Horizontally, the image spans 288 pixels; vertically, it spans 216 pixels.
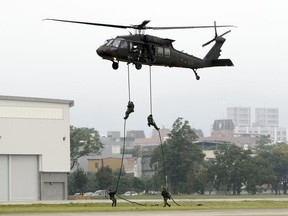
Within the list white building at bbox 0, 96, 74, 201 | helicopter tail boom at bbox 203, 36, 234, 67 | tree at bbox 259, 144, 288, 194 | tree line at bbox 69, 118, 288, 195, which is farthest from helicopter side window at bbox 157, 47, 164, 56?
tree at bbox 259, 144, 288, 194

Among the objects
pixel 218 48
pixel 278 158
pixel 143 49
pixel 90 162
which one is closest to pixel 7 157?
pixel 218 48

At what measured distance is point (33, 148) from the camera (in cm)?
9456

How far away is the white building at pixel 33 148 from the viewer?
305 feet

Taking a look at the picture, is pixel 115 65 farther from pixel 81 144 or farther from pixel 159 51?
pixel 81 144

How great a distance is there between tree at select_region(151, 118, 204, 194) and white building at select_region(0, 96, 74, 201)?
43214 millimetres

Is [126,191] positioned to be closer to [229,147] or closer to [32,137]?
[229,147]

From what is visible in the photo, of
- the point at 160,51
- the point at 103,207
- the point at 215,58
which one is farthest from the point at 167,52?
the point at 103,207

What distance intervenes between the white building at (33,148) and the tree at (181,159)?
43214mm

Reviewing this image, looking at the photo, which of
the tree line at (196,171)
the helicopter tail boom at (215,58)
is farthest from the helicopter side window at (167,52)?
the tree line at (196,171)

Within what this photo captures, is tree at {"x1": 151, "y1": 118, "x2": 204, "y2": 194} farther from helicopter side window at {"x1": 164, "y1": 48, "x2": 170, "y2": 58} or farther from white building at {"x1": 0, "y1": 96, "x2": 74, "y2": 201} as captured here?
helicopter side window at {"x1": 164, "y1": 48, "x2": 170, "y2": 58}

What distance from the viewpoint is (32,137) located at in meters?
94.7

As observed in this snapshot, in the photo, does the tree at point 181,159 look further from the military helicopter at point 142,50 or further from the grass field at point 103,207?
the military helicopter at point 142,50

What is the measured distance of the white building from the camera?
305 feet

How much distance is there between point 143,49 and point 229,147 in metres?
95.3
